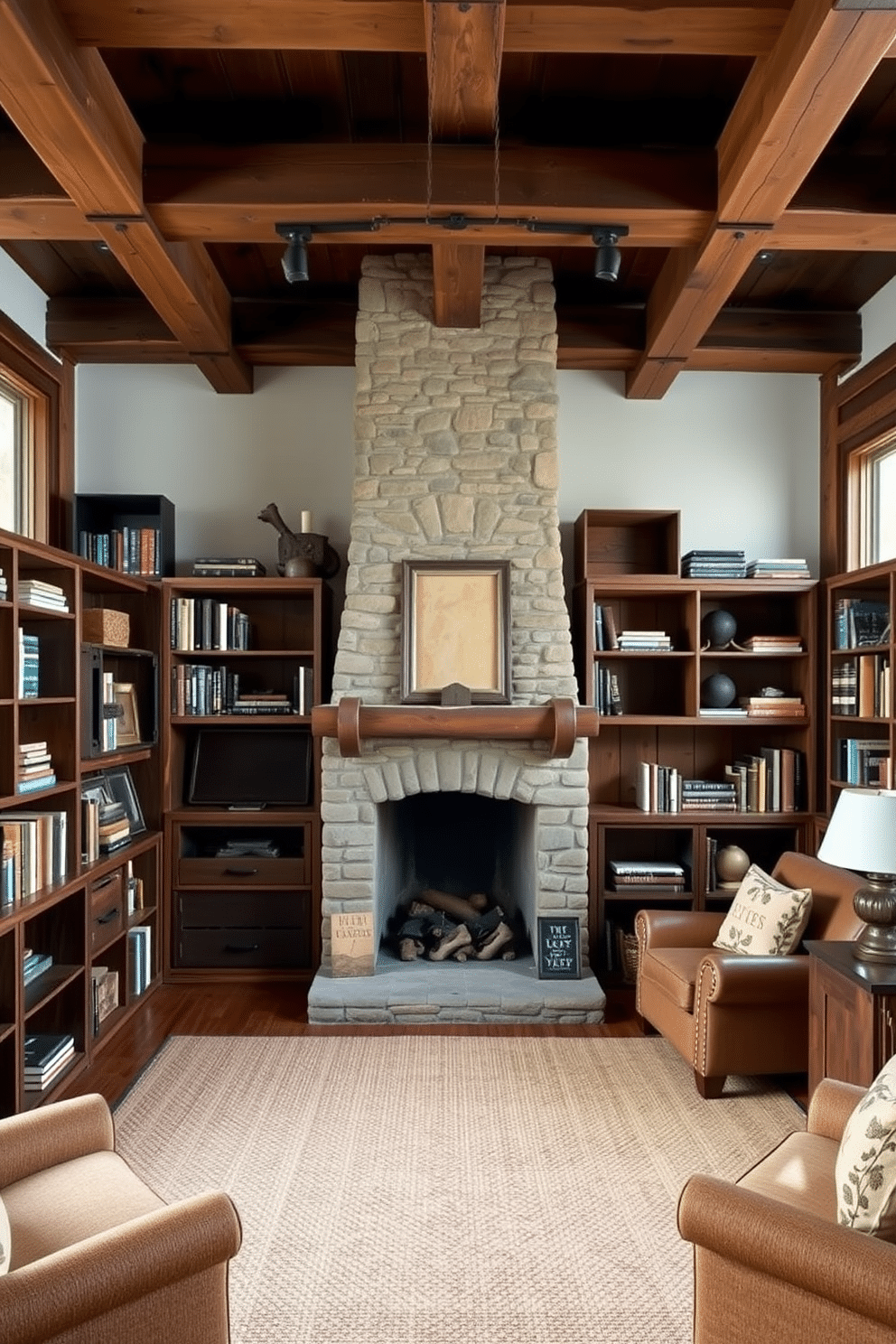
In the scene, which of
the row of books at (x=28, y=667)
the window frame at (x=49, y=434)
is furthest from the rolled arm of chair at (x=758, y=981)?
the window frame at (x=49, y=434)

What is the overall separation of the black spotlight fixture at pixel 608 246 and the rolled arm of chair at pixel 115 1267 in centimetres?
302

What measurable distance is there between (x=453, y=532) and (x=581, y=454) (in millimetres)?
1122

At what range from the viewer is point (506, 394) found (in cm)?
446

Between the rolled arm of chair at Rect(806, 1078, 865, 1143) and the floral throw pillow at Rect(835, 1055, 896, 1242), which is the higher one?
the floral throw pillow at Rect(835, 1055, 896, 1242)

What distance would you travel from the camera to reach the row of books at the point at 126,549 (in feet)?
15.8

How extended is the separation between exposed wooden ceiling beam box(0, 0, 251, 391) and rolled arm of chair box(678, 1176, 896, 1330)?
2.97 m

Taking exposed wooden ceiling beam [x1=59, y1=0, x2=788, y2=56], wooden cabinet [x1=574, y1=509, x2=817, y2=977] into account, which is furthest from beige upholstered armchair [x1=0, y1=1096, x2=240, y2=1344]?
wooden cabinet [x1=574, y1=509, x2=817, y2=977]

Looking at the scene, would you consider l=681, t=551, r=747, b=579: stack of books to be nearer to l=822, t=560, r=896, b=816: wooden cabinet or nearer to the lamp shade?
l=822, t=560, r=896, b=816: wooden cabinet

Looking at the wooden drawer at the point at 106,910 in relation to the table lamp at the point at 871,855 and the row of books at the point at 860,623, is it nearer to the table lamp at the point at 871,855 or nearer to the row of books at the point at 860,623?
the table lamp at the point at 871,855

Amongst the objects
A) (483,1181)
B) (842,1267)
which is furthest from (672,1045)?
(842,1267)

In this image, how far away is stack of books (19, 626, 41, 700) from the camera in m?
3.40

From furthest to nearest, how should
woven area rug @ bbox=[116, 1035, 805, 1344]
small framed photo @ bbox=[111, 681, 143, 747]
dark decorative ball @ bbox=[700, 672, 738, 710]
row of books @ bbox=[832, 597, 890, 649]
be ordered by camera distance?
dark decorative ball @ bbox=[700, 672, 738, 710]
small framed photo @ bbox=[111, 681, 143, 747]
row of books @ bbox=[832, 597, 890, 649]
woven area rug @ bbox=[116, 1035, 805, 1344]

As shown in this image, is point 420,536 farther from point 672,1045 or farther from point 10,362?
point 672,1045

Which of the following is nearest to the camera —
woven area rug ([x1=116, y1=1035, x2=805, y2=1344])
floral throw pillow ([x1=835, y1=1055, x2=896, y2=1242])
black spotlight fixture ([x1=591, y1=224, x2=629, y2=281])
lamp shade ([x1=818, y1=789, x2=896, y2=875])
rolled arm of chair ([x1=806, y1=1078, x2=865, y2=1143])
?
floral throw pillow ([x1=835, y1=1055, x2=896, y2=1242])
